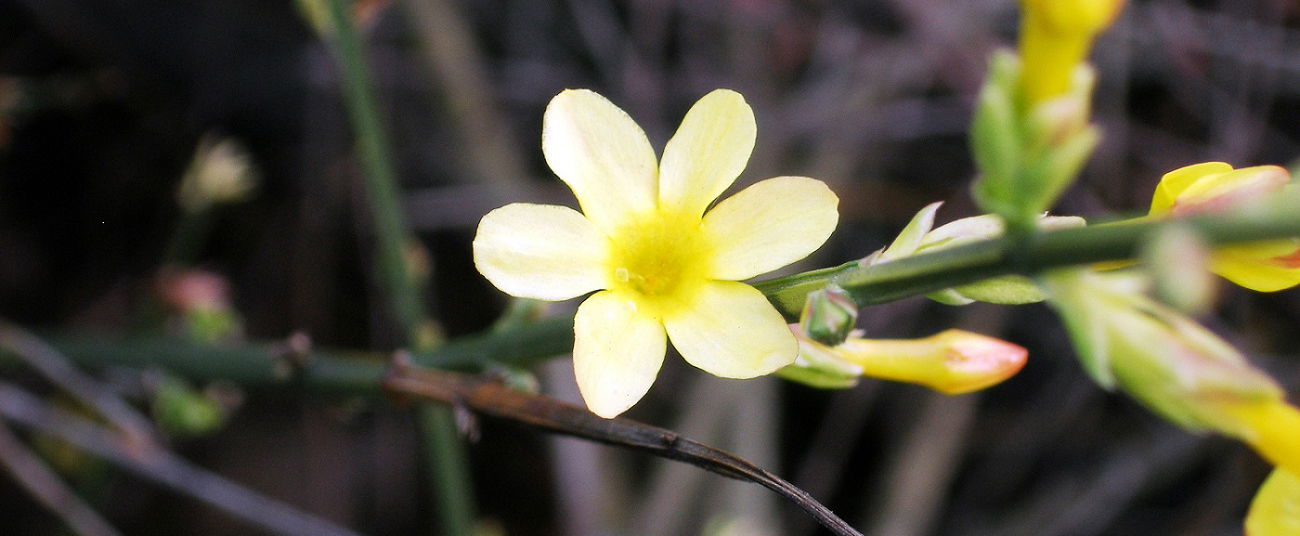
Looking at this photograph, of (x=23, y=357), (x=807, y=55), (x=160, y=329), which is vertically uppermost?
(x=807, y=55)

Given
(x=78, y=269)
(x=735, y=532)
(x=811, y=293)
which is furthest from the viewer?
(x=78, y=269)

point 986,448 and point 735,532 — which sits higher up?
point 986,448

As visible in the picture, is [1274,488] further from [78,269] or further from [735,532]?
[78,269]

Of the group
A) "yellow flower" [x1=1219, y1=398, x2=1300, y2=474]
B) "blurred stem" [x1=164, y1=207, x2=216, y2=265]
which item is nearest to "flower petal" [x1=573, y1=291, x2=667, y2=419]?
"yellow flower" [x1=1219, y1=398, x2=1300, y2=474]

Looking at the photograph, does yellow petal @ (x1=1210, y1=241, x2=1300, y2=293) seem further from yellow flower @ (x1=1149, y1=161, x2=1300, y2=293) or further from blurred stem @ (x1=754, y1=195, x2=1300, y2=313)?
blurred stem @ (x1=754, y1=195, x2=1300, y2=313)

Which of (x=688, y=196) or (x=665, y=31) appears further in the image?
(x=665, y=31)

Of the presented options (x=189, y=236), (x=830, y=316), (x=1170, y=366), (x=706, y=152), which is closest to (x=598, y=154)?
(x=706, y=152)

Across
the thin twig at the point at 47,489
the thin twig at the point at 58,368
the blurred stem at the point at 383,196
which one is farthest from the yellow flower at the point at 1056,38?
the thin twig at the point at 47,489

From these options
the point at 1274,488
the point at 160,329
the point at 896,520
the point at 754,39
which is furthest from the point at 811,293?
the point at 754,39
